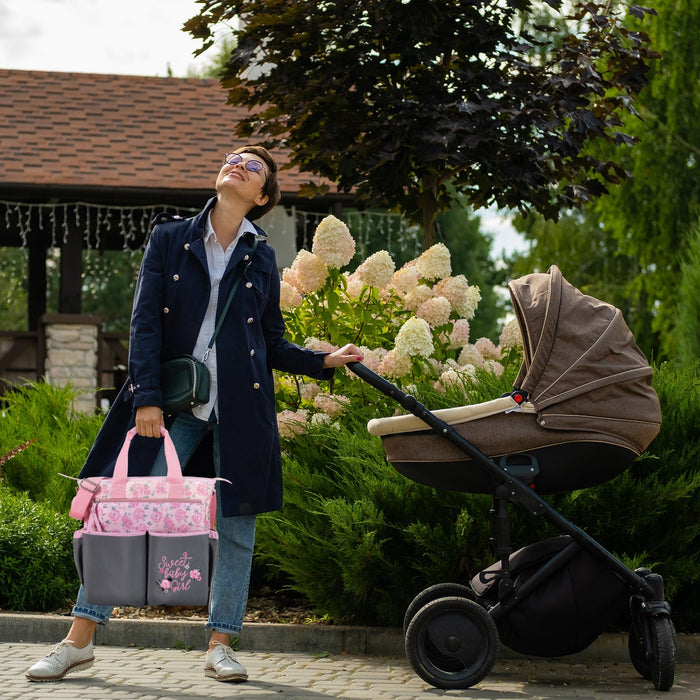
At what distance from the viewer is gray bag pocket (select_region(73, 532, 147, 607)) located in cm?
375

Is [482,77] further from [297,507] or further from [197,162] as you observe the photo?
[197,162]

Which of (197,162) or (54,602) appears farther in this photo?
(197,162)

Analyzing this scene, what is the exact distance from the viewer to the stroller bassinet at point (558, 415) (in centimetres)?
395

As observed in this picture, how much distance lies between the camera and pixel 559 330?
4016mm

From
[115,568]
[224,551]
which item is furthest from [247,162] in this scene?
[115,568]

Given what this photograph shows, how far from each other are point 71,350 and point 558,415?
11.5 metres

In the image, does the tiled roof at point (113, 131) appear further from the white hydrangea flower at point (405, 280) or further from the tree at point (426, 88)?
the white hydrangea flower at point (405, 280)

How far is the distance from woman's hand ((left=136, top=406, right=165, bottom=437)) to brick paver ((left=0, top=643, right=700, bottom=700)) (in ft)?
2.95

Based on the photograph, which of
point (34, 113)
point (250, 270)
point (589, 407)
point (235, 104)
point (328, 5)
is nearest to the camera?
point (589, 407)

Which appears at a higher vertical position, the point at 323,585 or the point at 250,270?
the point at 250,270

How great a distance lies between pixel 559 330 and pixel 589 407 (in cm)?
30

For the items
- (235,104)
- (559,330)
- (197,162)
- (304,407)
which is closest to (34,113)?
(197,162)

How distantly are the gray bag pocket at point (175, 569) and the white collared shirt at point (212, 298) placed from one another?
53cm

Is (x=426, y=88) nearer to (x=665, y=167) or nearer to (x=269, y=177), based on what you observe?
(x=269, y=177)
